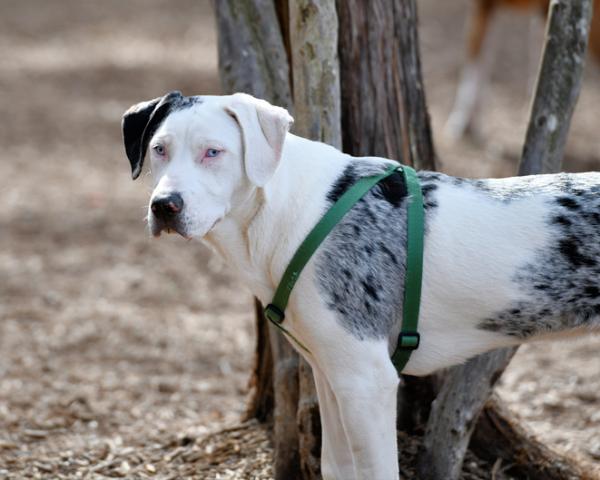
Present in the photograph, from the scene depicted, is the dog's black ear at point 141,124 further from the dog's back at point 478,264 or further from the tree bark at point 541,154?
the tree bark at point 541,154

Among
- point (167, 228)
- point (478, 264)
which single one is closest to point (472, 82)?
point (478, 264)

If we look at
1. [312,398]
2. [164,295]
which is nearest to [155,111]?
[312,398]

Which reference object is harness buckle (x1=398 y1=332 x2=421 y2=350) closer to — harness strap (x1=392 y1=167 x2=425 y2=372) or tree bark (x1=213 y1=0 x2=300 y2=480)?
harness strap (x1=392 y1=167 x2=425 y2=372)

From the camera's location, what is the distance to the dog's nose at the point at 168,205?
3123 millimetres

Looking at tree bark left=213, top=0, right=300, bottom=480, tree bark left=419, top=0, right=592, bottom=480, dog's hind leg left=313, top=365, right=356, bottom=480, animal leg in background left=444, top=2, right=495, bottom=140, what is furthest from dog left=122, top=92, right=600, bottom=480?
animal leg in background left=444, top=2, right=495, bottom=140

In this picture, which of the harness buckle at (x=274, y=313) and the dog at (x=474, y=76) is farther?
the dog at (x=474, y=76)

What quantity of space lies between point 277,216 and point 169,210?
0.44 meters

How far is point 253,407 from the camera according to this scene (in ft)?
16.2

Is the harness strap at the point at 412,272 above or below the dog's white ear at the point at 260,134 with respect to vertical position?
below

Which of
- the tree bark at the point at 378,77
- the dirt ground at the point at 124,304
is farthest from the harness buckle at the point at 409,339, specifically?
the dirt ground at the point at 124,304

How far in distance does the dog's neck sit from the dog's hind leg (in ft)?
1.87

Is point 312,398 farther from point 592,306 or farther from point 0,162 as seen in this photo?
point 0,162

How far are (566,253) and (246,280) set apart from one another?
114 centimetres

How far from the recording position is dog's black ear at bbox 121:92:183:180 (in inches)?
136
